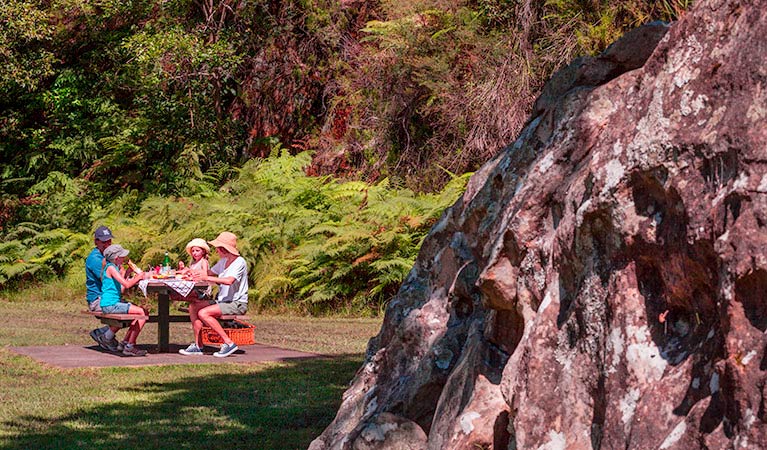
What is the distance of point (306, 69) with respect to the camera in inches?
1003

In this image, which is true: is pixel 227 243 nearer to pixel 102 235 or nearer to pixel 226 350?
pixel 226 350

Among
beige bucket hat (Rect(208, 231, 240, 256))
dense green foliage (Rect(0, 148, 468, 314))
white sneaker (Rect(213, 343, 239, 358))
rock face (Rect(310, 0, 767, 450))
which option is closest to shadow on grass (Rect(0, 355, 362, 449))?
white sneaker (Rect(213, 343, 239, 358))

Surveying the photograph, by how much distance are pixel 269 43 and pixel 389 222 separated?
837cm

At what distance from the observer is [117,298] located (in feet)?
40.7

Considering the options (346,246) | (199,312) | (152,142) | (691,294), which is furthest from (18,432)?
(152,142)

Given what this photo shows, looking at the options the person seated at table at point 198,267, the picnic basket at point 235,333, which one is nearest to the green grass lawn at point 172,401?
the picnic basket at point 235,333

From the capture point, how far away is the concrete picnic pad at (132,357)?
11.5m

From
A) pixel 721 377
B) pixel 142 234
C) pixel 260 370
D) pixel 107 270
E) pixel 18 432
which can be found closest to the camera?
pixel 721 377

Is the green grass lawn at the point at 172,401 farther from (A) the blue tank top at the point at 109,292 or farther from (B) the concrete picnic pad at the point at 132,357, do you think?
(A) the blue tank top at the point at 109,292

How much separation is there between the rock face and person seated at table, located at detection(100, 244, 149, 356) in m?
7.23

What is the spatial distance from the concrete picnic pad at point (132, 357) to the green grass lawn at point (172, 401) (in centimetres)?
26

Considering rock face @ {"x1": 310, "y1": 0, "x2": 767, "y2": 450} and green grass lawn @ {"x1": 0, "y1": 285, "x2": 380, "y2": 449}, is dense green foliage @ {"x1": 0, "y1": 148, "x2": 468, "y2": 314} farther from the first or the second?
rock face @ {"x1": 310, "y1": 0, "x2": 767, "y2": 450}

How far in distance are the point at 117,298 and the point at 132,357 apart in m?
0.75

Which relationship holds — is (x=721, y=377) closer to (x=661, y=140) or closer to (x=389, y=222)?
(x=661, y=140)
